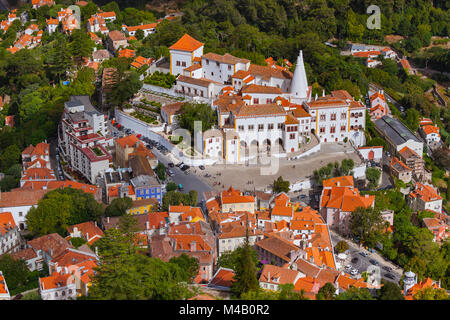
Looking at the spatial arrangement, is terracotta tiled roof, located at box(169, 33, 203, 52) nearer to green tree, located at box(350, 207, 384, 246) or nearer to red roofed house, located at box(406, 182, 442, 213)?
red roofed house, located at box(406, 182, 442, 213)

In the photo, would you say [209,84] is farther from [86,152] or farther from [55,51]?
[55,51]

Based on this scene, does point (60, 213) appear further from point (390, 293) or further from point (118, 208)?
point (390, 293)

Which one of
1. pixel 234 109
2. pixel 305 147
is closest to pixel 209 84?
pixel 234 109

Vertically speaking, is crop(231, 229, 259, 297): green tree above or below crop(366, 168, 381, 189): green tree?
above

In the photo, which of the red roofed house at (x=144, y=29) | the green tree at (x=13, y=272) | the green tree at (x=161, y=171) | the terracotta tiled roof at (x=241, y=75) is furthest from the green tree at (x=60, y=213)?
the red roofed house at (x=144, y=29)

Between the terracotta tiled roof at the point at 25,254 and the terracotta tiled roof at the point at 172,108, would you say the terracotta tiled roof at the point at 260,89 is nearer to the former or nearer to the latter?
the terracotta tiled roof at the point at 172,108

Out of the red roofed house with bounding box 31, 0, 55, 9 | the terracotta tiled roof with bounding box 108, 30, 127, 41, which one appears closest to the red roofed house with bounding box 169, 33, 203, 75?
the terracotta tiled roof with bounding box 108, 30, 127, 41
